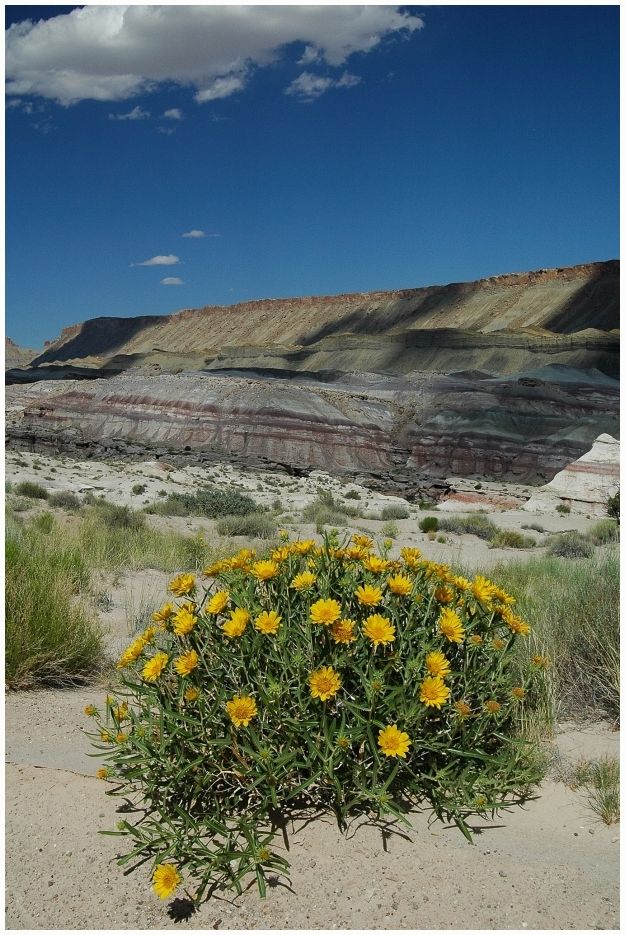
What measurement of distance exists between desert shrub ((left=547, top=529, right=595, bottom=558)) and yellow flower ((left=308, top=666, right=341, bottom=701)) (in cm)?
1065

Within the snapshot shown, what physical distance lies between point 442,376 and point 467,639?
4668 cm

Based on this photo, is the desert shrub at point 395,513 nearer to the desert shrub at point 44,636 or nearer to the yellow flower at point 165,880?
the desert shrub at point 44,636

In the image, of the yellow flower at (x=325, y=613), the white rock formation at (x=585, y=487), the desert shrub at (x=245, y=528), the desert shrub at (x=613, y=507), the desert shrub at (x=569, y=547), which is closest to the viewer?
the yellow flower at (x=325, y=613)

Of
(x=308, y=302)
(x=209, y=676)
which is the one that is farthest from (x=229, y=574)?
(x=308, y=302)

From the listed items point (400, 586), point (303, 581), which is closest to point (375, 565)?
point (400, 586)

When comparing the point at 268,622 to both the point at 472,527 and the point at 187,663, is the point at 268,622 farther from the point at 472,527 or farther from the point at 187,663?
the point at 472,527

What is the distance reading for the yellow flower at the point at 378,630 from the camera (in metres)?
3.02

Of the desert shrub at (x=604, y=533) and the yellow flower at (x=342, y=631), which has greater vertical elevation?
the yellow flower at (x=342, y=631)

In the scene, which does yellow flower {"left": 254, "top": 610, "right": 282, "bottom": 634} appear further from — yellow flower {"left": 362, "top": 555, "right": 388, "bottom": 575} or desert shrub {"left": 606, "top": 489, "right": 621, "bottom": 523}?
desert shrub {"left": 606, "top": 489, "right": 621, "bottom": 523}

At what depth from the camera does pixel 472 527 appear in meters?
19.0

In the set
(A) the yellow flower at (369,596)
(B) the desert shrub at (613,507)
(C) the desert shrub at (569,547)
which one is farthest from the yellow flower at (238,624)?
(B) the desert shrub at (613,507)

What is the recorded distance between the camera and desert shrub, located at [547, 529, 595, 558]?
45.2 ft

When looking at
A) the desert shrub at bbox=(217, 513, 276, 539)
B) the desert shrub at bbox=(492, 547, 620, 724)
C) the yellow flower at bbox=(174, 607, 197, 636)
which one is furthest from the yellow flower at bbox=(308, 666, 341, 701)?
the desert shrub at bbox=(217, 513, 276, 539)

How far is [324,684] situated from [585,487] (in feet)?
85.2
